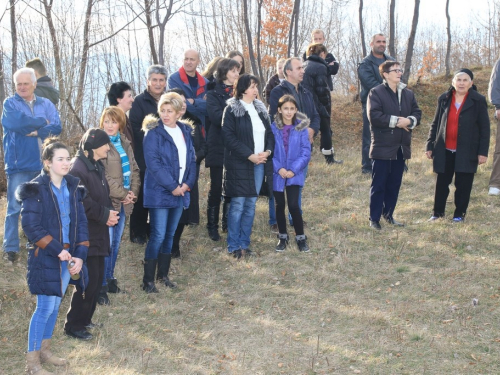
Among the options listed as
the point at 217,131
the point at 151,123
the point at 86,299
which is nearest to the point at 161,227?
the point at 151,123

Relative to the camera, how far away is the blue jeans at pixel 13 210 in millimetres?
6645

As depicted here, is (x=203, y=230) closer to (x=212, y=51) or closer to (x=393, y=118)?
(x=393, y=118)

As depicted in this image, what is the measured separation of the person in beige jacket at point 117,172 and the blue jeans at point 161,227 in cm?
31

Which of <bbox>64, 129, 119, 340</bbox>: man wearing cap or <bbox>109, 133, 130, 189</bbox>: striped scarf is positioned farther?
<bbox>109, 133, 130, 189</bbox>: striped scarf

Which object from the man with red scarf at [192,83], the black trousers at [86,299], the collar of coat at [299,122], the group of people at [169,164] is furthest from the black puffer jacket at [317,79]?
the black trousers at [86,299]

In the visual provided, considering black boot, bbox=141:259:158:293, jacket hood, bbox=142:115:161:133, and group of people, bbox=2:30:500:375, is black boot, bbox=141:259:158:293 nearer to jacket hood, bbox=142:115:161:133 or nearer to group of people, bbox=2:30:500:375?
group of people, bbox=2:30:500:375

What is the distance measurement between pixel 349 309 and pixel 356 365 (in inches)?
42.2

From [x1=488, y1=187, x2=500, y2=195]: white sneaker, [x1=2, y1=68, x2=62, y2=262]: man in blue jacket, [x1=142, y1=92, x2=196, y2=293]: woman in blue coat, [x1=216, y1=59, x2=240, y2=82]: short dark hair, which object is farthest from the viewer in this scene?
[x1=488, y1=187, x2=500, y2=195]: white sneaker

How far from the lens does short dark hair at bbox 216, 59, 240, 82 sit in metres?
6.96

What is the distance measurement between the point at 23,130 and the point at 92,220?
2.27 metres

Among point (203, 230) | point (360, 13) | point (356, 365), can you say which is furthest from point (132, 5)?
point (356, 365)

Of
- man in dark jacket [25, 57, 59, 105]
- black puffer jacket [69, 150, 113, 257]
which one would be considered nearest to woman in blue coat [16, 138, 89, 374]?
black puffer jacket [69, 150, 113, 257]

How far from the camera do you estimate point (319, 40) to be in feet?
32.1

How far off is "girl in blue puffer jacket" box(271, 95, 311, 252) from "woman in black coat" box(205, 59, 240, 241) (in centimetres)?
70
